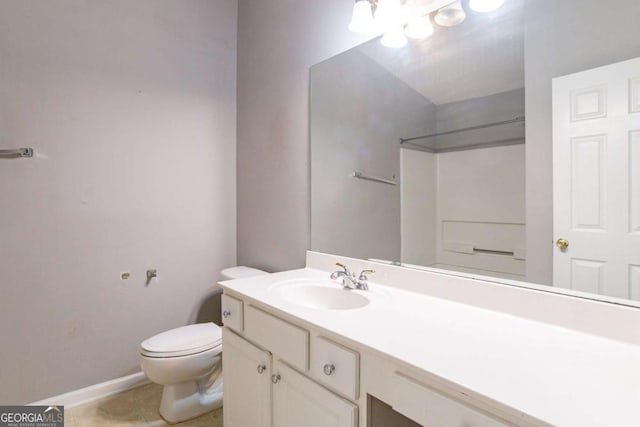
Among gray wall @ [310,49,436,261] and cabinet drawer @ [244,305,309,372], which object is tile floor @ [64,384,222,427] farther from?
gray wall @ [310,49,436,261]

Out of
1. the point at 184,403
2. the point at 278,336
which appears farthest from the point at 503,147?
the point at 184,403

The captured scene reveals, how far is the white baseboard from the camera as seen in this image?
5.76 feet

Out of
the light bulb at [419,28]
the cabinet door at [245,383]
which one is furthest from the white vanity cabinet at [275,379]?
the light bulb at [419,28]

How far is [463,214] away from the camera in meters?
1.25

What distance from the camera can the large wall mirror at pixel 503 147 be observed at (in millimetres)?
901

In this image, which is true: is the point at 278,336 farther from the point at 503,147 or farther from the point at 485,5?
the point at 485,5

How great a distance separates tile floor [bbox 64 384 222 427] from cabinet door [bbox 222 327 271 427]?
356mm

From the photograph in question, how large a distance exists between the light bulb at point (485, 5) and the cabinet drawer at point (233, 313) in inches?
56.8

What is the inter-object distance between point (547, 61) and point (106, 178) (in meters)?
2.15

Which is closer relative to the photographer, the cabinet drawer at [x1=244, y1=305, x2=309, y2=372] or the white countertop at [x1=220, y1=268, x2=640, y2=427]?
the white countertop at [x1=220, y1=268, x2=640, y2=427]

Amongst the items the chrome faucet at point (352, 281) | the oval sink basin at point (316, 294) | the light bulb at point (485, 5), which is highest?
the light bulb at point (485, 5)

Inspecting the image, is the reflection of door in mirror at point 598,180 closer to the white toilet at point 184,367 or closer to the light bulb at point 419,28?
the light bulb at point 419,28

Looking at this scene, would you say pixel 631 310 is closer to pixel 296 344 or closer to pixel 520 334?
pixel 520 334

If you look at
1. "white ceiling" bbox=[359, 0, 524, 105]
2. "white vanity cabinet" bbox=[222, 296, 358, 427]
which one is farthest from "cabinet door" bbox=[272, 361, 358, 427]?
"white ceiling" bbox=[359, 0, 524, 105]
